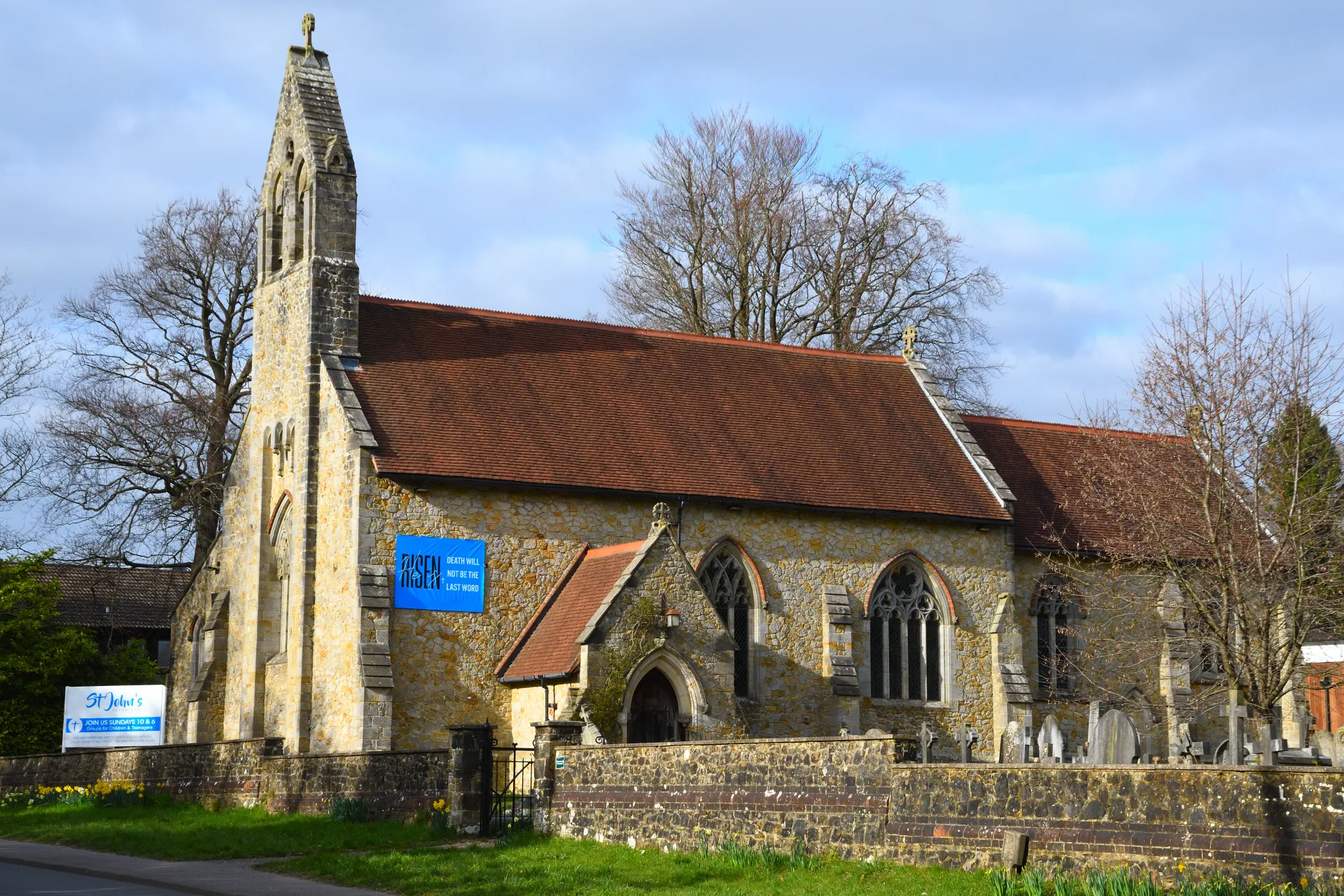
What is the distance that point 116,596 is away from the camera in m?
48.0

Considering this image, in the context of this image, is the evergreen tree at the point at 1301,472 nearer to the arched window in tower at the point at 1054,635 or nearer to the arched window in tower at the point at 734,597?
the arched window in tower at the point at 1054,635

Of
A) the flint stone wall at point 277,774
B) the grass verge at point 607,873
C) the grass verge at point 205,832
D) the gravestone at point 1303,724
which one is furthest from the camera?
the gravestone at point 1303,724

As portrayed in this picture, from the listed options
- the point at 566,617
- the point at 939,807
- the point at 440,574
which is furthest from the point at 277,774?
the point at 939,807

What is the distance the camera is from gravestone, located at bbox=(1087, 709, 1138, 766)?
17594 millimetres

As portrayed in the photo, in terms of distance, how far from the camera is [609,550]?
28.3m

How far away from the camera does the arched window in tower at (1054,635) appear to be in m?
33.3

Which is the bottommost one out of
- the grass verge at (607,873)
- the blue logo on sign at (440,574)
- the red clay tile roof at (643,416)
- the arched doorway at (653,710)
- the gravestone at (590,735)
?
the grass verge at (607,873)

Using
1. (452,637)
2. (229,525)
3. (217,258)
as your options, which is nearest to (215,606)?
→ (229,525)

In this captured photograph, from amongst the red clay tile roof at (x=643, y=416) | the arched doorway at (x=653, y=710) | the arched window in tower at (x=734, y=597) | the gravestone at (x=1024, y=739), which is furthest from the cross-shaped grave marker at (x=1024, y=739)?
the red clay tile roof at (x=643, y=416)

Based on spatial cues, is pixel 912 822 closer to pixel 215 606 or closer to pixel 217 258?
pixel 215 606

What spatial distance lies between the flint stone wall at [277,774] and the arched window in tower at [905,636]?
37.0 ft

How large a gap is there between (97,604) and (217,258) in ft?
37.4

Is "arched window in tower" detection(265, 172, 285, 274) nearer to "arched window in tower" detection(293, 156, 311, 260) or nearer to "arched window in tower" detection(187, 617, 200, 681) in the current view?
"arched window in tower" detection(293, 156, 311, 260)

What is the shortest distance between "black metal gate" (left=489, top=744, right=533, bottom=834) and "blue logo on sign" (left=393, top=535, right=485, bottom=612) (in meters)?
4.45
